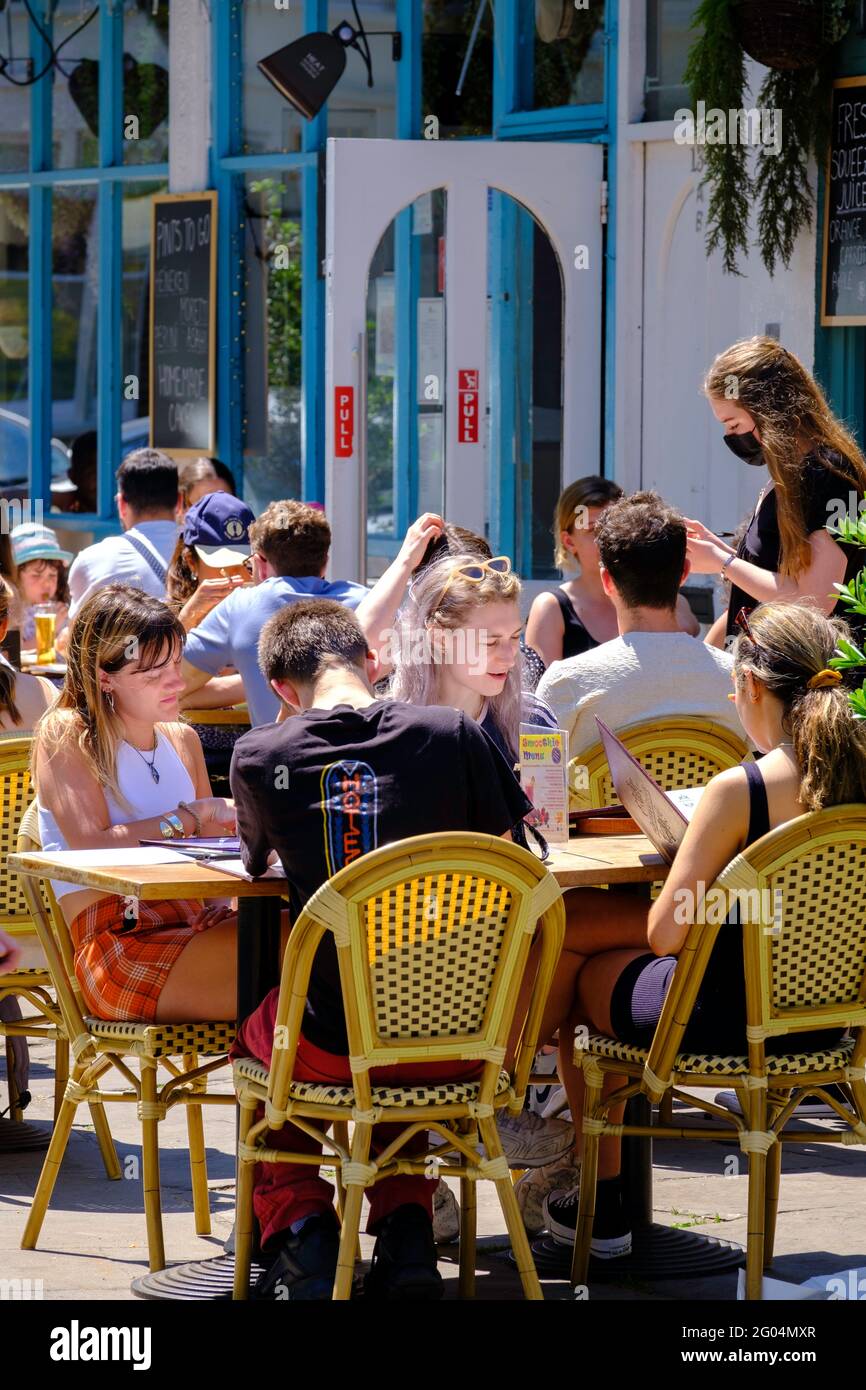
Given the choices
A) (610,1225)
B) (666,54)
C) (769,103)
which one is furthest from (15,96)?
(610,1225)

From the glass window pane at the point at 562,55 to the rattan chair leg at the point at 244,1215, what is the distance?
18.4 feet

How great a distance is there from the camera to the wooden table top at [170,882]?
146 inches

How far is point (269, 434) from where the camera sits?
1002cm

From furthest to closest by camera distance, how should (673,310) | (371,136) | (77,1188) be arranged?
1. (371,136)
2. (673,310)
3. (77,1188)

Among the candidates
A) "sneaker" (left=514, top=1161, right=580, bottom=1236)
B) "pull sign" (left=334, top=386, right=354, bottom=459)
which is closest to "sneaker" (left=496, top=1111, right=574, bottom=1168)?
"sneaker" (left=514, top=1161, right=580, bottom=1236)

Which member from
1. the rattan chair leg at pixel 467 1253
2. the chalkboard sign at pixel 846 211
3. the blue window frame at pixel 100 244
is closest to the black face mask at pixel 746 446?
the chalkboard sign at pixel 846 211

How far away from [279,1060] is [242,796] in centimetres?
46

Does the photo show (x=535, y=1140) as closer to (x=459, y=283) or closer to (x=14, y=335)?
(x=459, y=283)

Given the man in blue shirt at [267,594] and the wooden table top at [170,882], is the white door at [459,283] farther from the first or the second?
the wooden table top at [170,882]

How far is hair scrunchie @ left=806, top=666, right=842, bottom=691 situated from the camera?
147 inches

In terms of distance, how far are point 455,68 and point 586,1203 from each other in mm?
6265

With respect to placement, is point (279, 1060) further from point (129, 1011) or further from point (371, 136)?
point (371, 136)

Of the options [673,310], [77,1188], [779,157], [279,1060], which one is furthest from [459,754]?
[673,310]

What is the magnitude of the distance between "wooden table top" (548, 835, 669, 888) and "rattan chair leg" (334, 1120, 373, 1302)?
62 cm
